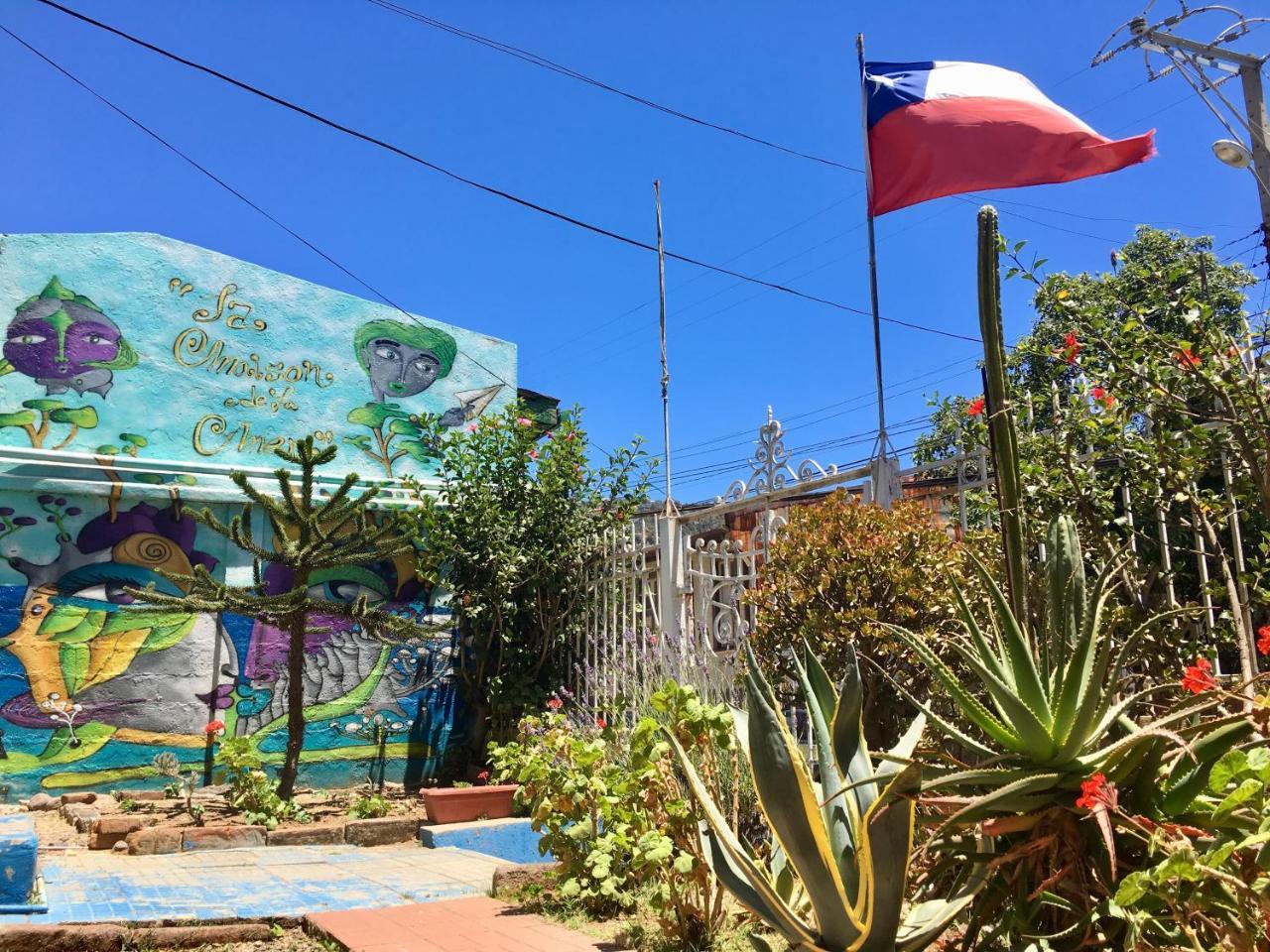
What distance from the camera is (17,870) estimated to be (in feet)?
15.2

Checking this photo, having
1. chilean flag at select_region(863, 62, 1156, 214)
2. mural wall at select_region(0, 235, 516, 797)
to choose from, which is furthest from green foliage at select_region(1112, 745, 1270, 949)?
mural wall at select_region(0, 235, 516, 797)

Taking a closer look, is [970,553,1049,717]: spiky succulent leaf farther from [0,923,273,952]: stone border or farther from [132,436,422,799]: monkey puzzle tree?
[132,436,422,799]: monkey puzzle tree

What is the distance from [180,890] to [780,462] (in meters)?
4.71

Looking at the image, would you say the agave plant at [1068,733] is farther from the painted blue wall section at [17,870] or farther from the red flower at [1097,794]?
the painted blue wall section at [17,870]

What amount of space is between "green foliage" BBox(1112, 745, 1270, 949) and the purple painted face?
10.1 meters

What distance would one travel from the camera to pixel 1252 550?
5.23 m

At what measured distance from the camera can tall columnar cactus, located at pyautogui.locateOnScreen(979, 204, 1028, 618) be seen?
9.78ft

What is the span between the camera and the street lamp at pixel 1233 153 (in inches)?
354

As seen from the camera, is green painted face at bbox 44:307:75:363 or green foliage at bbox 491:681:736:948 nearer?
green foliage at bbox 491:681:736:948

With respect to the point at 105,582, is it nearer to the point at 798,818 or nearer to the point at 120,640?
the point at 120,640

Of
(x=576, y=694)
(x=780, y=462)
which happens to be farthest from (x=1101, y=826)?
(x=576, y=694)

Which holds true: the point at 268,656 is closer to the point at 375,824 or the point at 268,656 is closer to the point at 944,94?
the point at 375,824

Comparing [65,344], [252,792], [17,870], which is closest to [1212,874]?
[17,870]

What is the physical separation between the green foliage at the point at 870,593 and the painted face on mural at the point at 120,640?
615cm
